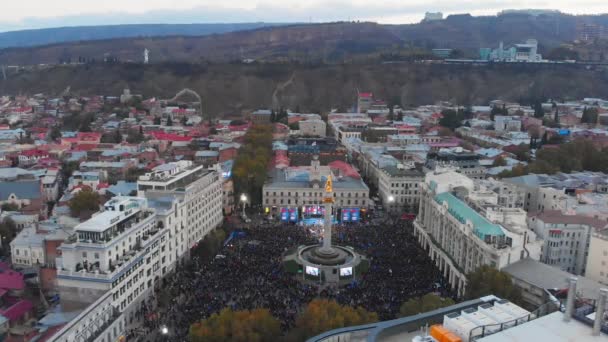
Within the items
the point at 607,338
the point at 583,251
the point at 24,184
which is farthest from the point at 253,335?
the point at 24,184

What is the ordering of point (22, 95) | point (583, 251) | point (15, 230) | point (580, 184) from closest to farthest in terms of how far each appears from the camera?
point (583, 251) < point (15, 230) < point (580, 184) < point (22, 95)

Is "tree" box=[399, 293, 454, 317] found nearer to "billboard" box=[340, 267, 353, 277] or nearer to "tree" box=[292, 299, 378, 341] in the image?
"tree" box=[292, 299, 378, 341]

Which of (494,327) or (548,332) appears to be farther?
(494,327)

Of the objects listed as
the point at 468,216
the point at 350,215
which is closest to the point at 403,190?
the point at 350,215

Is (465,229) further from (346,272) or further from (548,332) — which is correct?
(548,332)

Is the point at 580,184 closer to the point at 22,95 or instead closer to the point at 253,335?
the point at 253,335
